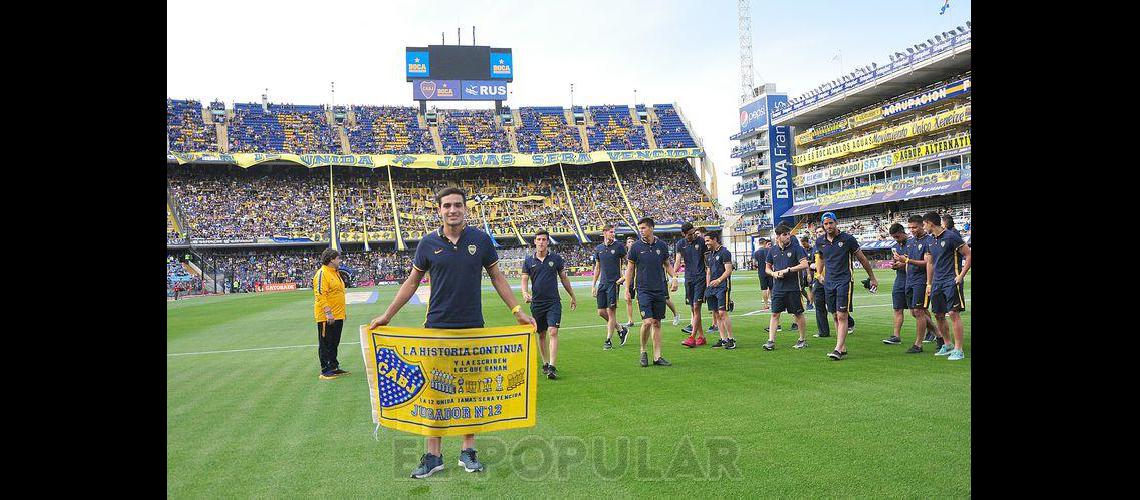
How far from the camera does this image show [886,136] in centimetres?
4903

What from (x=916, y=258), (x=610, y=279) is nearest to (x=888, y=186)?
(x=916, y=258)

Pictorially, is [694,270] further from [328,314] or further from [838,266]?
[328,314]

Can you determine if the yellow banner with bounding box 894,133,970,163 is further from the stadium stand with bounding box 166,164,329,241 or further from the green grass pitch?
the stadium stand with bounding box 166,164,329,241

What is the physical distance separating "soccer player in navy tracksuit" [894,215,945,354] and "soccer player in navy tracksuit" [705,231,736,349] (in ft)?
8.60

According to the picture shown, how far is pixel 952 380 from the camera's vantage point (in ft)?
22.6

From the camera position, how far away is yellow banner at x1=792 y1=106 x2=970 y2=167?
43.3 metres

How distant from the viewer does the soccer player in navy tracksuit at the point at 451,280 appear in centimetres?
433

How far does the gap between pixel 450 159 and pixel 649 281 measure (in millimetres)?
47557

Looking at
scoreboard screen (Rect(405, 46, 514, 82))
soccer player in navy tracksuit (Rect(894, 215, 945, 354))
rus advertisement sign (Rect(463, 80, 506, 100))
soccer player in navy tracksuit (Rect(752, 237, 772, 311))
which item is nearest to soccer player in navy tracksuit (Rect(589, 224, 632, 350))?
soccer player in navy tracksuit (Rect(752, 237, 772, 311))

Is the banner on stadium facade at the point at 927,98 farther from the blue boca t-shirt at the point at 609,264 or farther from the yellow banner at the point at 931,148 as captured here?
the blue boca t-shirt at the point at 609,264

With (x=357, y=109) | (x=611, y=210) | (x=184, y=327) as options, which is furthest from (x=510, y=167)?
(x=184, y=327)

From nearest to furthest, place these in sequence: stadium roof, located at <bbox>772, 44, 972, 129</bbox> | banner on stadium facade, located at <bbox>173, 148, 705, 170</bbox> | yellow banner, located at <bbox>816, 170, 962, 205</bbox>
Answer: yellow banner, located at <bbox>816, 170, 962, 205</bbox> < stadium roof, located at <bbox>772, 44, 972, 129</bbox> < banner on stadium facade, located at <bbox>173, 148, 705, 170</bbox>
